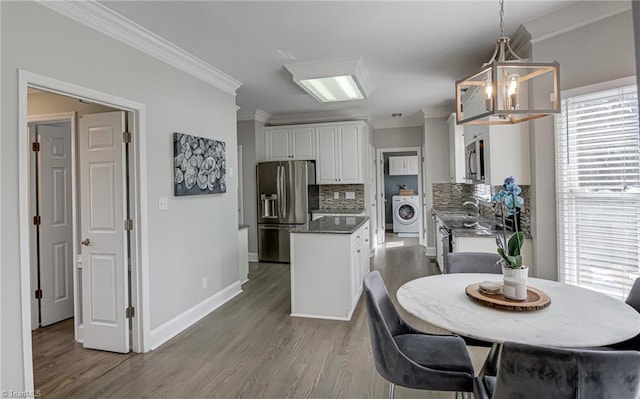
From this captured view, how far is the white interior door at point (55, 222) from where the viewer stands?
335 cm

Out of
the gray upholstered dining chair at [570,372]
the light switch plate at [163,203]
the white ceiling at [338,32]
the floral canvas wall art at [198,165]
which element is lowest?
the gray upholstered dining chair at [570,372]

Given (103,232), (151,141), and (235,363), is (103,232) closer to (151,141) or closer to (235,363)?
(151,141)

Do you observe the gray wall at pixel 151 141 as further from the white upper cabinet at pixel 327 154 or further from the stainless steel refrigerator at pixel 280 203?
the white upper cabinet at pixel 327 154

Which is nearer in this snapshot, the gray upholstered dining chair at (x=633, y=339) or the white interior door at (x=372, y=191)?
the gray upholstered dining chair at (x=633, y=339)

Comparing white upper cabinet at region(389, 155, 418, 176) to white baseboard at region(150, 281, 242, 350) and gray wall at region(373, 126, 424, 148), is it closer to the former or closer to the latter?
gray wall at region(373, 126, 424, 148)

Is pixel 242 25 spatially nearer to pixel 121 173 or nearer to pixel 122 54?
pixel 122 54

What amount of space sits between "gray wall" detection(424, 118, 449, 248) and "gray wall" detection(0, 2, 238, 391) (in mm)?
3614

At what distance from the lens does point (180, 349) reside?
282 cm

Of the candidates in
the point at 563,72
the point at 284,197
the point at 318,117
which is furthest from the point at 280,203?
the point at 563,72

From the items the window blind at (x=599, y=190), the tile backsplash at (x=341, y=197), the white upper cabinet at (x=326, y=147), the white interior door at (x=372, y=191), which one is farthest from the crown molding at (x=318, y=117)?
the window blind at (x=599, y=190)

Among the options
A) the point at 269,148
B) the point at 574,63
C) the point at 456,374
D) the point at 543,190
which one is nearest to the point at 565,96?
the point at 574,63

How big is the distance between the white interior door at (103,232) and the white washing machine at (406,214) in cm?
727

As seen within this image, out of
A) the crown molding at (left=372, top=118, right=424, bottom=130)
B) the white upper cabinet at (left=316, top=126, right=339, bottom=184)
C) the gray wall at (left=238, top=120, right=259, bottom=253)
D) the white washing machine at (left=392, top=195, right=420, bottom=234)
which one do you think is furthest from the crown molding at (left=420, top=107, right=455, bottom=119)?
the white washing machine at (left=392, top=195, right=420, bottom=234)

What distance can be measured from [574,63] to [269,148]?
4.67m
